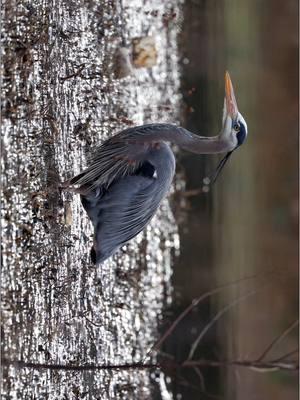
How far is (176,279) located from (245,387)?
0.67 ft

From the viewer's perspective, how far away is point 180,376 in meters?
1.13

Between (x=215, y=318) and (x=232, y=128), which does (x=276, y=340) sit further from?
(x=232, y=128)

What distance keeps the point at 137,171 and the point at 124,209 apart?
39 millimetres

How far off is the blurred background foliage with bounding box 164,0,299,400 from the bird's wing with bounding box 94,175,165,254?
0.42 m

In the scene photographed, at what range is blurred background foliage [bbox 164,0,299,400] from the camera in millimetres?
1185

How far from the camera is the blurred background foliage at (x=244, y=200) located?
118cm

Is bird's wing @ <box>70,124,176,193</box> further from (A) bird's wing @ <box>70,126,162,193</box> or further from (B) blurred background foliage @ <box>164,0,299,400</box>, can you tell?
(B) blurred background foliage @ <box>164,0,299,400</box>

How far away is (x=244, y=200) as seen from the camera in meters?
1.28

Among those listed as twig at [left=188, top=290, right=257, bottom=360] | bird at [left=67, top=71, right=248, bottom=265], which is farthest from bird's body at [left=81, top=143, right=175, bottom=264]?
twig at [left=188, top=290, right=257, bottom=360]

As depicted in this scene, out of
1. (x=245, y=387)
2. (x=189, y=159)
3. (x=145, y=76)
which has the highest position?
(x=145, y=76)

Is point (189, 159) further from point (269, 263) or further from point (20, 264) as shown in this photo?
point (20, 264)

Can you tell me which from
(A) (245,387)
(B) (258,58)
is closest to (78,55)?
(B) (258,58)

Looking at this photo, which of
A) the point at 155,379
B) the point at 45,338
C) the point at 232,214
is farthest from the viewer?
the point at 232,214

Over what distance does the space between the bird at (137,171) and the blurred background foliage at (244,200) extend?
419 mm
